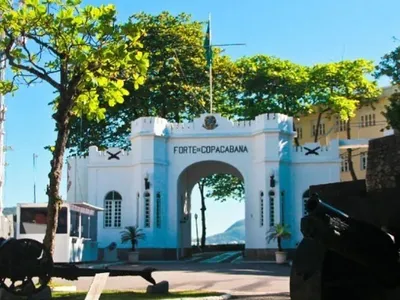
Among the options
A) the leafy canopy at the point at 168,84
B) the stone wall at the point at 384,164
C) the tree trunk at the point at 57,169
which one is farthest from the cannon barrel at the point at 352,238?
the leafy canopy at the point at 168,84

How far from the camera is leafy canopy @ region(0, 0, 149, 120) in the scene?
15062mm

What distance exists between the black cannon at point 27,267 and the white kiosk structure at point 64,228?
13857 mm

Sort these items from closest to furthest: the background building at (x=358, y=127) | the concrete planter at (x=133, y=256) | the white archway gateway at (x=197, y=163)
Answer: the concrete planter at (x=133, y=256) → the white archway gateway at (x=197, y=163) → the background building at (x=358, y=127)

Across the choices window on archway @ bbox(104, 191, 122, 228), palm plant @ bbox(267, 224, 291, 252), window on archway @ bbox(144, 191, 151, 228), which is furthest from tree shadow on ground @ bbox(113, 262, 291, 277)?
window on archway @ bbox(104, 191, 122, 228)

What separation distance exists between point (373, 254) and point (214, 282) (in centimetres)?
1483

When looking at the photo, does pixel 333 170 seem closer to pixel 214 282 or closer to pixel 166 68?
pixel 166 68

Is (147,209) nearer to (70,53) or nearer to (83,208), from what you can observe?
Answer: (83,208)

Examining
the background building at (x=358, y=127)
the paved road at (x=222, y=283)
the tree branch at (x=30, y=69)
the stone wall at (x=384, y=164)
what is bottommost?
the paved road at (x=222, y=283)

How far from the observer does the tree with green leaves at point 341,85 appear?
155 ft

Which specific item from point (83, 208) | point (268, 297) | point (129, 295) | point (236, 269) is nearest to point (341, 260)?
point (268, 297)

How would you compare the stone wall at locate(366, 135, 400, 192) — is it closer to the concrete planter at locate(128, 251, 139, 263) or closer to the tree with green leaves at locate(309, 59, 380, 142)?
the concrete planter at locate(128, 251, 139, 263)

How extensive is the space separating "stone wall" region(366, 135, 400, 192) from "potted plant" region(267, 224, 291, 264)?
25359 millimetres

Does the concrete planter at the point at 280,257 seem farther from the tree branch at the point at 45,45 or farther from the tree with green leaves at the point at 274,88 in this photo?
the tree branch at the point at 45,45

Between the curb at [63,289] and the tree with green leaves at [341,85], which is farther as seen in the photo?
the tree with green leaves at [341,85]
